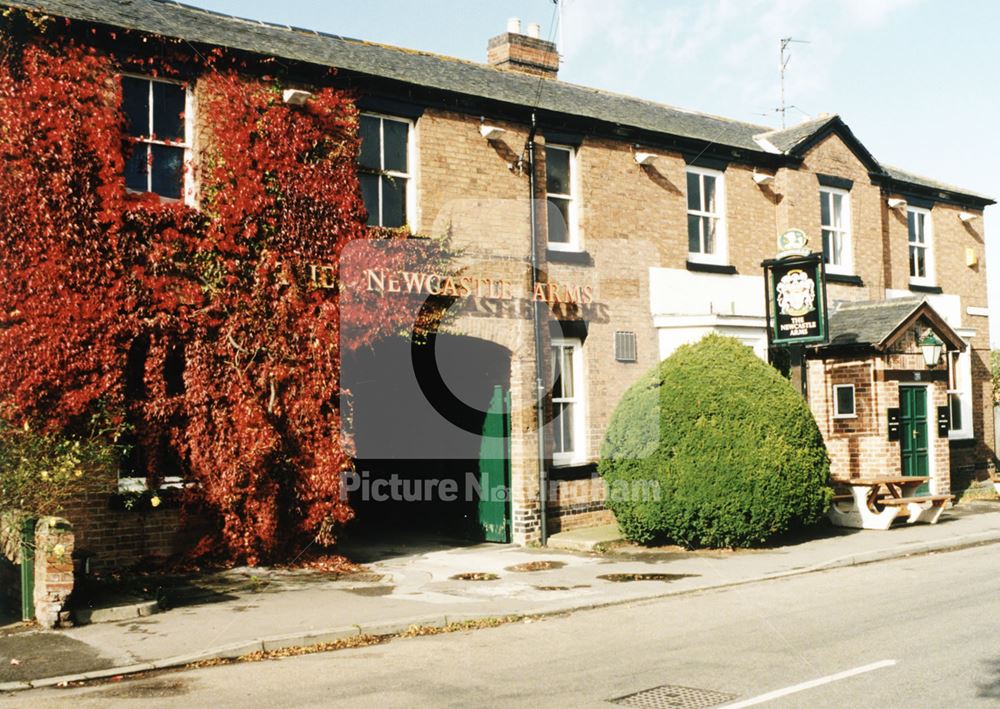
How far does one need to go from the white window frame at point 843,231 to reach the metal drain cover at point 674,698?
15.4 meters

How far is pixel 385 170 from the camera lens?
15.0 meters

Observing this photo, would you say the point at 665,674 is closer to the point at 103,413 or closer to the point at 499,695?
the point at 499,695

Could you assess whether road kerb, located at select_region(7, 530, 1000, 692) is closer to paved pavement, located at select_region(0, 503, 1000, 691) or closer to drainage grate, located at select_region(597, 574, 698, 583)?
paved pavement, located at select_region(0, 503, 1000, 691)

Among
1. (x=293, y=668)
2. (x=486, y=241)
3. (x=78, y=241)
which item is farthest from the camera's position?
(x=486, y=241)

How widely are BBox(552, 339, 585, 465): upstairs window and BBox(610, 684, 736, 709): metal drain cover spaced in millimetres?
9419

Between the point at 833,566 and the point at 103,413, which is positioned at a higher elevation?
the point at 103,413

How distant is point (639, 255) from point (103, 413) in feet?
30.7

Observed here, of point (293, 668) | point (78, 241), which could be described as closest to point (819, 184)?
point (78, 241)

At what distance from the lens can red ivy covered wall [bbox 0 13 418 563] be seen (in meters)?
11.9

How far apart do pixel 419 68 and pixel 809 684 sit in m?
11.9

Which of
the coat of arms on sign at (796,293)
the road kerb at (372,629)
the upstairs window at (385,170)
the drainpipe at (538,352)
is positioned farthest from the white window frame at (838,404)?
the upstairs window at (385,170)

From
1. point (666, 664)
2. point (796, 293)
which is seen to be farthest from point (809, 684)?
point (796, 293)

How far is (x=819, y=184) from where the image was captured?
20797 millimetres

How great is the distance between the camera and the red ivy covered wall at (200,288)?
11891 millimetres
